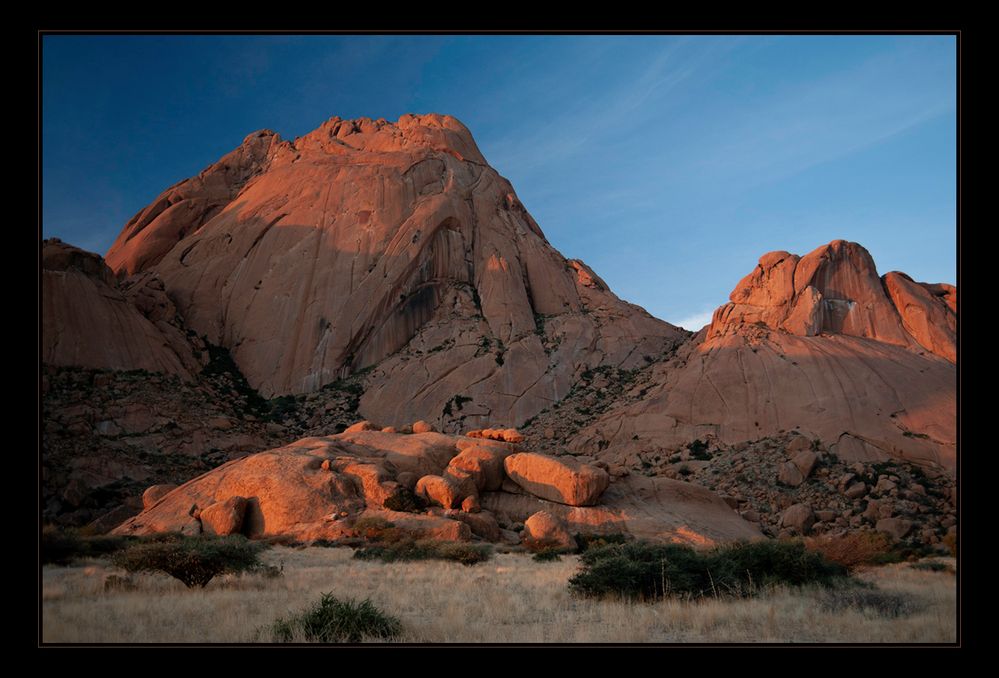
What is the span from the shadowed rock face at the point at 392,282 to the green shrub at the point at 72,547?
120 ft

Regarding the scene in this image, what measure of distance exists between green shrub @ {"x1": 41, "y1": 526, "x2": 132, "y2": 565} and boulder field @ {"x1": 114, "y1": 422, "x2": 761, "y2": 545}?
452cm

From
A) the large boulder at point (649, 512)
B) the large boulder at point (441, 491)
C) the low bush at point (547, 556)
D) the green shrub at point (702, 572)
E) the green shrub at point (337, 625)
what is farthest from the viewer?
the large boulder at point (441, 491)

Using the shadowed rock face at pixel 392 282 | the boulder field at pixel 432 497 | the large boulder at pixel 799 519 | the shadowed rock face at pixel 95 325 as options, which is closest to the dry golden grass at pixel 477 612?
the boulder field at pixel 432 497

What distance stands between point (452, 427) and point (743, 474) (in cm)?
2307

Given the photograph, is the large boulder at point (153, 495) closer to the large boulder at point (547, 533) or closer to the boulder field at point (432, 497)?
the boulder field at point (432, 497)

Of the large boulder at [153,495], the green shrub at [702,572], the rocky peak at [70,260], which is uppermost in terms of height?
the rocky peak at [70,260]

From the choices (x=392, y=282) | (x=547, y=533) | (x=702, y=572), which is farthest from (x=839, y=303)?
(x=702, y=572)

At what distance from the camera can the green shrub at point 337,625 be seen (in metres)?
10.4

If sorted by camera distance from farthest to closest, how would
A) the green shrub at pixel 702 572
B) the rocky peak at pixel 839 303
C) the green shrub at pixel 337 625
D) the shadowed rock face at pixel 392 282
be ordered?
the shadowed rock face at pixel 392 282, the rocky peak at pixel 839 303, the green shrub at pixel 702 572, the green shrub at pixel 337 625

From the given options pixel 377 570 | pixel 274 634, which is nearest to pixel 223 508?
pixel 377 570

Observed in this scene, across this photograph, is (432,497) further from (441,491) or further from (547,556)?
(547,556)

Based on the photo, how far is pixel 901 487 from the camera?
134ft

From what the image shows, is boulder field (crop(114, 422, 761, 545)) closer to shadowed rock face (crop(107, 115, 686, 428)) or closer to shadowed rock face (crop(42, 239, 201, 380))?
shadowed rock face (crop(42, 239, 201, 380))

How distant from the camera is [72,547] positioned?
2150 cm
